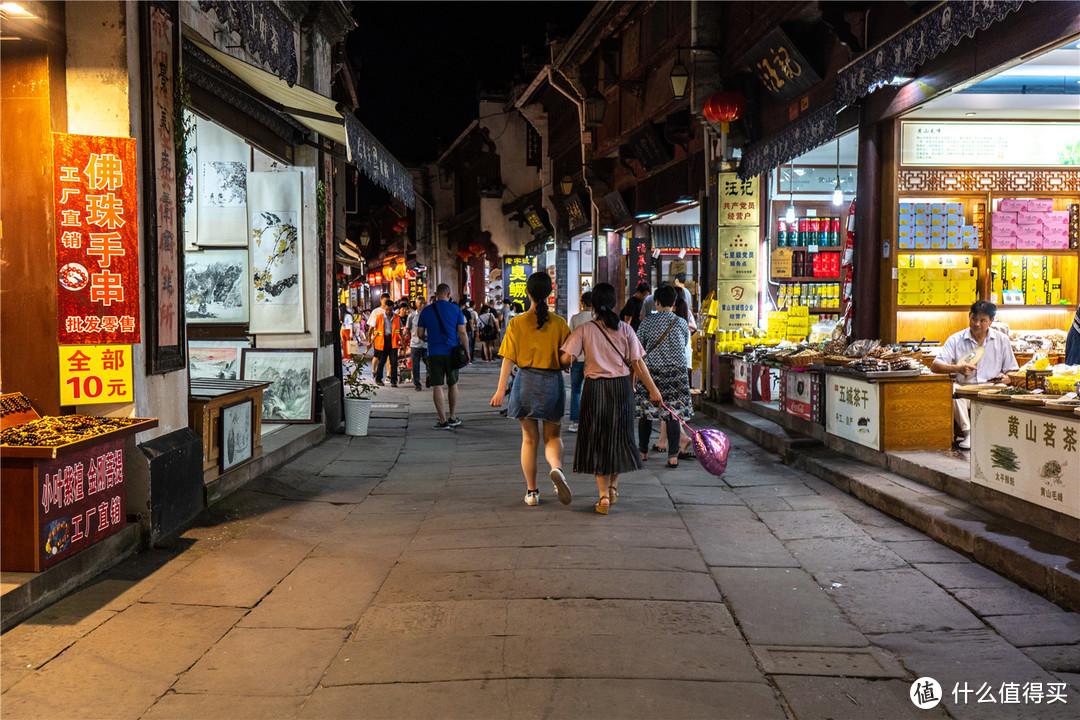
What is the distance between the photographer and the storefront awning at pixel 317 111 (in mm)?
7734

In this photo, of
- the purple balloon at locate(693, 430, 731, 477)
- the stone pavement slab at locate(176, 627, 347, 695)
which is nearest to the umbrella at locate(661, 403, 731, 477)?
the purple balloon at locate(693, 430, 731, 477)

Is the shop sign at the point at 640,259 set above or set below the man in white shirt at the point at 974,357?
above

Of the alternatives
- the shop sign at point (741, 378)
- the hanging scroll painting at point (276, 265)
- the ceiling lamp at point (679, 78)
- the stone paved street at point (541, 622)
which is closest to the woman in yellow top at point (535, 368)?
the stone paved street at point (541, 622)

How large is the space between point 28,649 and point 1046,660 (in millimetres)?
4965

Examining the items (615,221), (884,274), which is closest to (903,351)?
(884,274)

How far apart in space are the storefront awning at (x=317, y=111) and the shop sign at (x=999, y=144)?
232 inches

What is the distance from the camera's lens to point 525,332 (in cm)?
754

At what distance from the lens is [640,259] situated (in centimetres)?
2006

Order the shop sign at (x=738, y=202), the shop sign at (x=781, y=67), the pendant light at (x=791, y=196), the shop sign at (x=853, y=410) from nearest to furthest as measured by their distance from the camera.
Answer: the shop sign at (x=853, y=410) → the shop sign at (x=781, y=67) → the pendant light at (x=791, y=196) → the shop sign at (x=738, y=202)

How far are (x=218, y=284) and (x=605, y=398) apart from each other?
5.99m

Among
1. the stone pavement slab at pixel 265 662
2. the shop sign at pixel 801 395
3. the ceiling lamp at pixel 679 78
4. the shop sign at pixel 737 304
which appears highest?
the ceiling lamp at pixel 679 78

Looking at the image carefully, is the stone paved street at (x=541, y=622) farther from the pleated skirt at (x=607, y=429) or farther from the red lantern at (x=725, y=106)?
→ the red lantern at (x=725, y=106)

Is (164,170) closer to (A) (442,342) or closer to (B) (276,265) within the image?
(B) (276,265)

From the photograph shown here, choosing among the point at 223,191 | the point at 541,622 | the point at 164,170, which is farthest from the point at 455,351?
the point at 541,622
